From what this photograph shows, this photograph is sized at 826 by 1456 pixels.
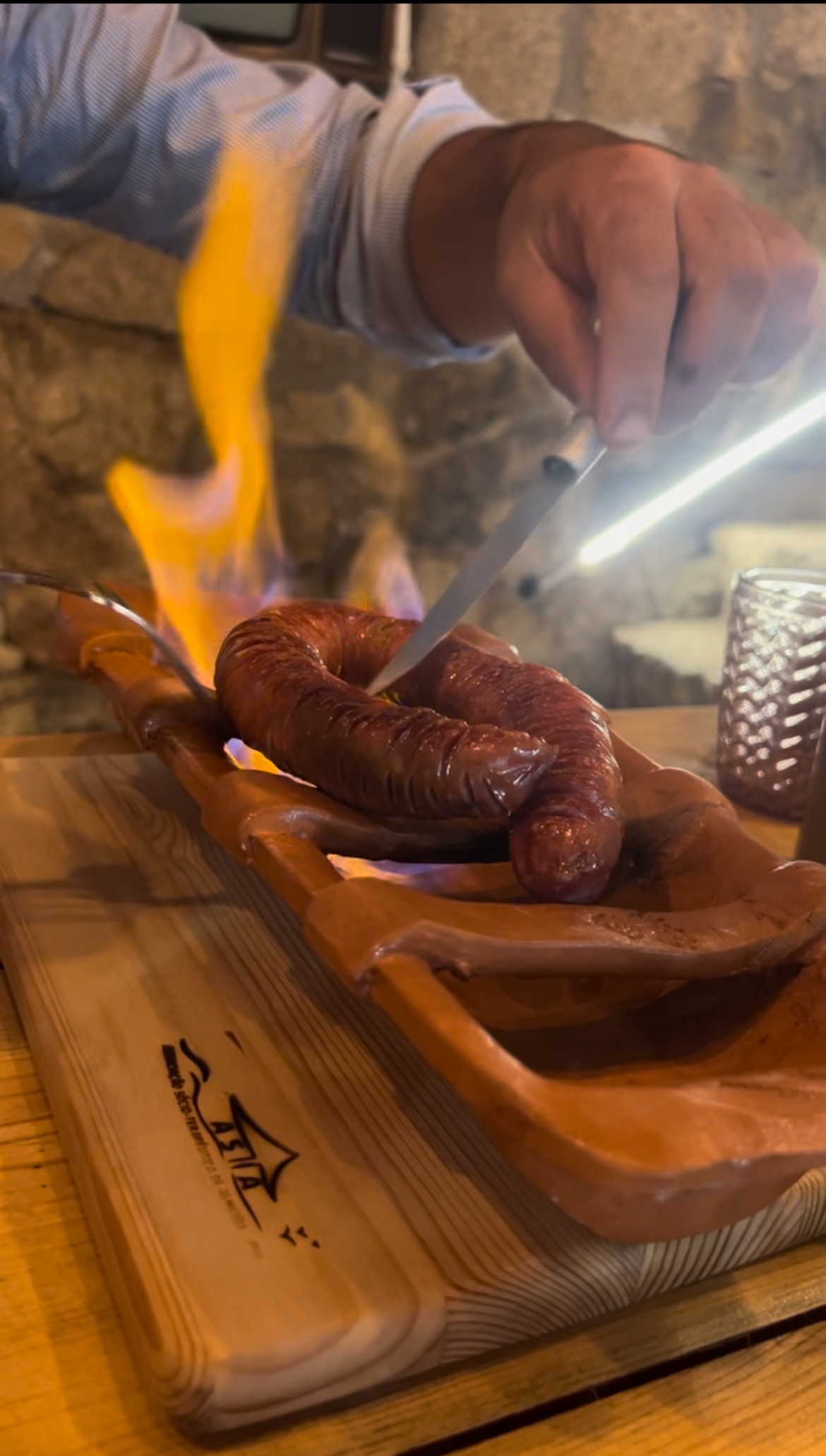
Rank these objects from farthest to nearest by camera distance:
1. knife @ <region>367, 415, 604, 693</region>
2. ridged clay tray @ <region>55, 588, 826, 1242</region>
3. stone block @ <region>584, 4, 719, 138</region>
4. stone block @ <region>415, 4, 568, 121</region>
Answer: stone block @ <region>584, 4, 719, 138</region> → stone block @ <region>415, 4, 568, 121</region> → knife @ <region>367, 415, 604, 693</region> → ridged clay tray @ <region>55, 588, 826, 1242</region>

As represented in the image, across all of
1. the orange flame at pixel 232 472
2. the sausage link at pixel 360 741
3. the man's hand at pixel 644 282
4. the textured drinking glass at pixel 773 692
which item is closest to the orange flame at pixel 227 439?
the orange flame at pixel 232 472

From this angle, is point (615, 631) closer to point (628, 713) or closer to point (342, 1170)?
point (628, 713)

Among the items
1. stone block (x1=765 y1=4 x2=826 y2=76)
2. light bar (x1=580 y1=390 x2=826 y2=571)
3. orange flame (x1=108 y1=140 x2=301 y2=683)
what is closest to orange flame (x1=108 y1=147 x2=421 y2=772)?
orange flame (x1=108 y1=140 x2=301 y2=683)

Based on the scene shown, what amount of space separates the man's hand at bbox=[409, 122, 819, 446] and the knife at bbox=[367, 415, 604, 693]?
28 millimetres

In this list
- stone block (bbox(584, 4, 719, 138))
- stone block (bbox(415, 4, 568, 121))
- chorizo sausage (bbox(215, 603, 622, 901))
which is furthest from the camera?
stone block (bbox(584, 4, 719, 138))

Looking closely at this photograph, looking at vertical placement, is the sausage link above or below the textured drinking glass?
above

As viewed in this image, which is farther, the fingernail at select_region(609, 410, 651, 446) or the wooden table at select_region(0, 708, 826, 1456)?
the fingernail at select_region(609, 410, 651, 446)

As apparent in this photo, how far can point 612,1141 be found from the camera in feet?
1.57

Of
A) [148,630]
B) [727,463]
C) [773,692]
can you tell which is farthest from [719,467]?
[148,630]

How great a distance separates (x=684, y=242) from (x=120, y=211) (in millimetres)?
1108

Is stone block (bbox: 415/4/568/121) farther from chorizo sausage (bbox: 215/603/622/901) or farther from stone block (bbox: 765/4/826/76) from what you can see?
chorizo sausage (bbox: 215/603/622/901)

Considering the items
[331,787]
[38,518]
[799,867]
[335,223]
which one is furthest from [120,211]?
[799,867]

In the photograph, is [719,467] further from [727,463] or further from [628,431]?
[628,431]

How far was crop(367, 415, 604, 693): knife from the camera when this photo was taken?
36.4 inches
